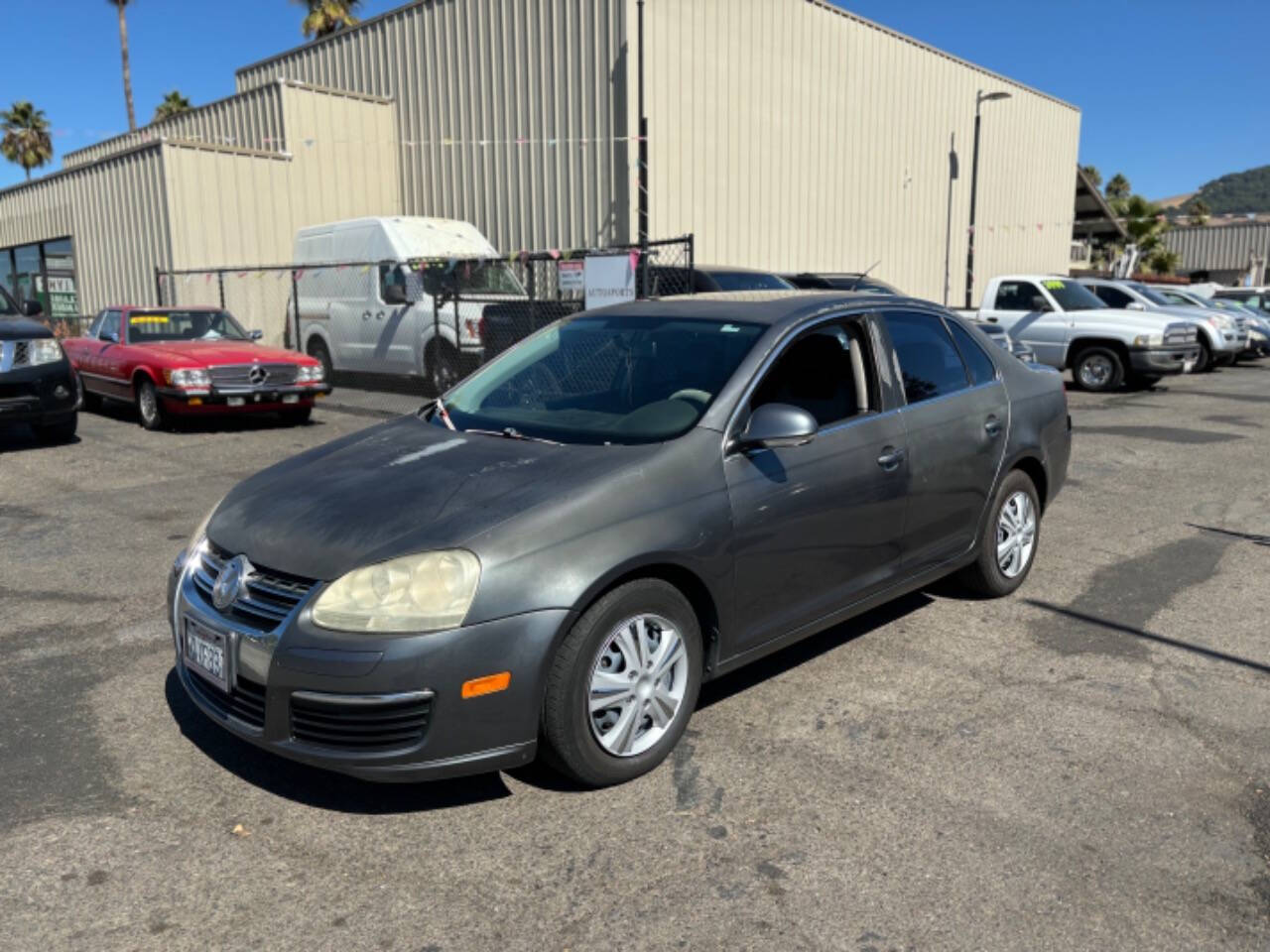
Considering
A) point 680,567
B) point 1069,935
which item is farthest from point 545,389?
point 1069,935

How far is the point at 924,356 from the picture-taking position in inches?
191

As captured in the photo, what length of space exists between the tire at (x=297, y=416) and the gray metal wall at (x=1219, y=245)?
185 ft

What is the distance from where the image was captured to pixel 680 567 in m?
3.48

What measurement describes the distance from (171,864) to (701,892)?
1523mm

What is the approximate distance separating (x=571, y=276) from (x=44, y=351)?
537 cm

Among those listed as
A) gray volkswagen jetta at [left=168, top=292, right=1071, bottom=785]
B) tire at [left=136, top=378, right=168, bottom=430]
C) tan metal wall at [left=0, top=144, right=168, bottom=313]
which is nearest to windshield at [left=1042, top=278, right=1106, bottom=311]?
gray volkswagen jetta at [left=168, top=292, right=1071, bottom=785]

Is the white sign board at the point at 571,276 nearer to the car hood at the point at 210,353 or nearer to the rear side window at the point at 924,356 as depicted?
the car hood at the point at 210,353

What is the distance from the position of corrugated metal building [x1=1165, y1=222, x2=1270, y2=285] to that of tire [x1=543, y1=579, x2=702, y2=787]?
59.8 metres

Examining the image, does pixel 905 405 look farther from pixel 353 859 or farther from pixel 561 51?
pixel 561 51

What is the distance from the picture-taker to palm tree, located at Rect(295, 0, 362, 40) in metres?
38.5

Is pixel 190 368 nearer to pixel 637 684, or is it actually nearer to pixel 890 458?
pixel 890 458

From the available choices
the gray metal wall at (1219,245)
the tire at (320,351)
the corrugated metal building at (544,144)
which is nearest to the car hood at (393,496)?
the tire at (320,351)

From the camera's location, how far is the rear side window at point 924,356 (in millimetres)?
4672

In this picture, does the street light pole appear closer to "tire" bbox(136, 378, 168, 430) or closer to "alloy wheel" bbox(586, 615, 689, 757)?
"tire" bbox(136, 378, 168, 430)
